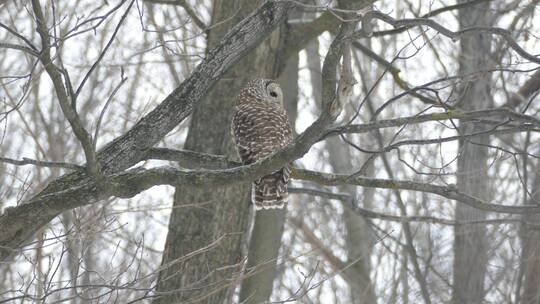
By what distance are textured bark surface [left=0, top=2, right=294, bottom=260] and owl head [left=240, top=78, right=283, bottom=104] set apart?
1.75 m

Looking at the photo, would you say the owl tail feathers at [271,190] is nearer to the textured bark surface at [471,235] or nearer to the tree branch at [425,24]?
the textured bark surface at [471,235]

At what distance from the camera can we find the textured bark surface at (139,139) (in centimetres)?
475

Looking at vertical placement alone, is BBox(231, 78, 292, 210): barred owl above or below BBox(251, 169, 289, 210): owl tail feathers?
above

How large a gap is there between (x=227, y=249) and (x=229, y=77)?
72.8 inches

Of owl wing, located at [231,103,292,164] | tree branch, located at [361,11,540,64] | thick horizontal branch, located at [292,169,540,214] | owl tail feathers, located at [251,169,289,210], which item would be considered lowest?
thick horizontal branch, located at [292,169,540,214]

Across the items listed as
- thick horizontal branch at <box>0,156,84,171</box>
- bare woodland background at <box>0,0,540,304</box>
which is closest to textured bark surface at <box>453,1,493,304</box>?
bare woodland background at <box>0,0,540,304</box>

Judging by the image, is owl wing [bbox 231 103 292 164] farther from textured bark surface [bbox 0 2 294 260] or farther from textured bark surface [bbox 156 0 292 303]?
textured bark surface [bbox 0 2 294 260]

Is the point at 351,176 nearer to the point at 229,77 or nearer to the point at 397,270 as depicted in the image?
the point at 229,77

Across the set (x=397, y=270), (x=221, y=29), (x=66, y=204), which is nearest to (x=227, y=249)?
(x=221, y=29)

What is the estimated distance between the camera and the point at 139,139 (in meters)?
5.29

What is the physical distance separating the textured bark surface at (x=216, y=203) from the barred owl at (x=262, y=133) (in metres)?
0.39

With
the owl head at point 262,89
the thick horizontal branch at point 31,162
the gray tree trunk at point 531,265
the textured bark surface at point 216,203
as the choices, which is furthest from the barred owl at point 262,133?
the gray tree trunk at point 531,265

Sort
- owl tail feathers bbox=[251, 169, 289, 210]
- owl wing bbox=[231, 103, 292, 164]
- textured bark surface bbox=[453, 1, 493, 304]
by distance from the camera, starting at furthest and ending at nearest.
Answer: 1. textured bark surface bbox=[453, 1, 493, 304]
2. owl wing bbox=[231, 103, 292, 164]
3. owl tail feathers bbox=[251, 169, 289, 210]

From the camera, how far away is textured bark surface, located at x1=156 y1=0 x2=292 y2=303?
7363mm
